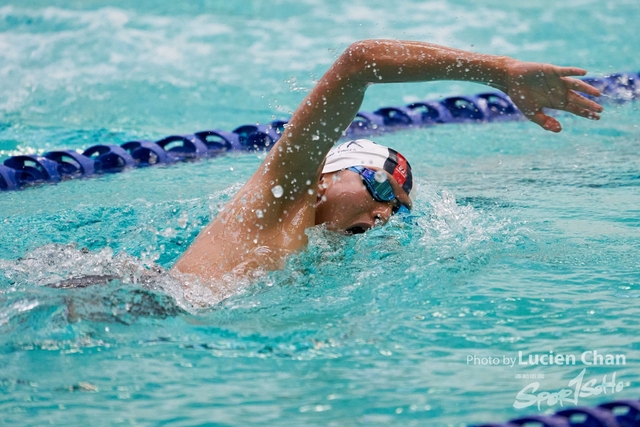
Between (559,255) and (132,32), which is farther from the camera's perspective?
(132,32)

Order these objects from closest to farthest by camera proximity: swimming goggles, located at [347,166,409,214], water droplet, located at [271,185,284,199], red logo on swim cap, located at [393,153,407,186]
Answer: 1. water droplet, located at [271,185,284,199]
2. swimming goggles, located at [347,166,409,214]
3. red logo on swim cap, located at [393,153,407,186]

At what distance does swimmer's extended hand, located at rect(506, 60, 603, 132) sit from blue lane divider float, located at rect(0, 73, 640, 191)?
8.09 ft

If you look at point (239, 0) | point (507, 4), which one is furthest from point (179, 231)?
point (507, 4)

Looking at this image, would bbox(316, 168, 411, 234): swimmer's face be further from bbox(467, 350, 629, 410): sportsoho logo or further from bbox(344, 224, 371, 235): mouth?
bbox(467, 350, 629, 410): sportsoho logo

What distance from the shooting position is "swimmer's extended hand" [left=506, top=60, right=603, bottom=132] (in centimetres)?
230

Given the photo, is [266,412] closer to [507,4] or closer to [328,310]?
[328,310]

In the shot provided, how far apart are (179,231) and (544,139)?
3072 mm

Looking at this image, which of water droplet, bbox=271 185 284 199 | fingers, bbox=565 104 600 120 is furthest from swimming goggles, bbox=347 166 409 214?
fingers, bbox=565 104 600 120

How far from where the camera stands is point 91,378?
2.13 meters

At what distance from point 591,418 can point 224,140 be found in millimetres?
4010

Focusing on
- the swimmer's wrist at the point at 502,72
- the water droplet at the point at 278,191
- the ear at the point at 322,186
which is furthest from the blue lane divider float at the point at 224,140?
the swimmer's wrist at the point at 502,72

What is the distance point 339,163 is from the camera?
2.88 meters

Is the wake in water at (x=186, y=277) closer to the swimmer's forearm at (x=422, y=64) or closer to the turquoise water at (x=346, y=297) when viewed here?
the turquoise water at (x=346, y=297)

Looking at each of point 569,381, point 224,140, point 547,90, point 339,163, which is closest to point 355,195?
point 339,163
